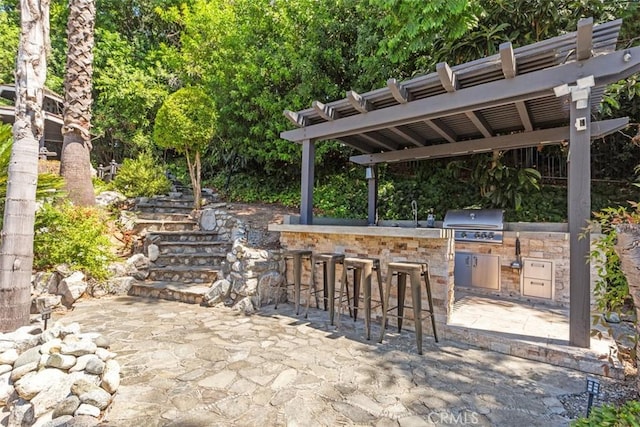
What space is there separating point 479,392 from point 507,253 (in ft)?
11.0

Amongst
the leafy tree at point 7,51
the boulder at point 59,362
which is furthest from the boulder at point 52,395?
the leafy tree at point 7,51

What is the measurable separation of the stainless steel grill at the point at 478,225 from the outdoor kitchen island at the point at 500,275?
0.11 m

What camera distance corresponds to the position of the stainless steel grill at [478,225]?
210 inches

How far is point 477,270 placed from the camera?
18.2 ft

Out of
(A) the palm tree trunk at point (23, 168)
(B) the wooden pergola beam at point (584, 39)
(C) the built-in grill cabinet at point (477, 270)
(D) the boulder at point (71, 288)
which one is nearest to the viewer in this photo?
(B) the wooden pergola beam at point (584, 39)

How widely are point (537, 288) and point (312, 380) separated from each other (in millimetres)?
4162

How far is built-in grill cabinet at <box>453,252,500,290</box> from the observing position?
17.6 ft

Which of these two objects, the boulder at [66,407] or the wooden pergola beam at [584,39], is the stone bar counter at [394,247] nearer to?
the wooden pergola beam at [584,39]

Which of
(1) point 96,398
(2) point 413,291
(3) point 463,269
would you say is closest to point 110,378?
(1) point 96,398

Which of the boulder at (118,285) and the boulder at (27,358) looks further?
the boulder at (118,285)

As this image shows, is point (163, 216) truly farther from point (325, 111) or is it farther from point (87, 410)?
point (87, 410)

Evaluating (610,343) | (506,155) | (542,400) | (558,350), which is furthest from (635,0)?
(542,400)

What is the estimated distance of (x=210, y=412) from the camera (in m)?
2.27

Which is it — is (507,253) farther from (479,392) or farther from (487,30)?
(487,30)
